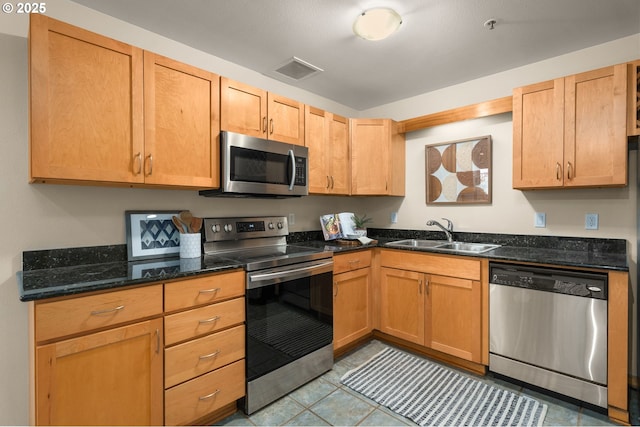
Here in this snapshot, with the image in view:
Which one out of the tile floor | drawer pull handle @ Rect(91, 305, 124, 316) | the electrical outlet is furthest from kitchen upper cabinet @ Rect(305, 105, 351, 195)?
the electrical outlet

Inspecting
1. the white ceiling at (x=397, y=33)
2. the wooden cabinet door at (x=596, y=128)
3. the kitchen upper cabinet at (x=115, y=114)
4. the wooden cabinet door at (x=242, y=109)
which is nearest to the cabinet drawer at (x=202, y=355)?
the kitchen upper cabinet at (x=115, y=114)

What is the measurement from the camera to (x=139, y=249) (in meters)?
1.99

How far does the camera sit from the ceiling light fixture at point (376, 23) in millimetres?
1829

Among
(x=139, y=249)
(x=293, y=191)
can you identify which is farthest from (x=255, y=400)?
(x=293, y=191)

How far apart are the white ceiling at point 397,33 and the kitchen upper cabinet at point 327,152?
42 centimetres

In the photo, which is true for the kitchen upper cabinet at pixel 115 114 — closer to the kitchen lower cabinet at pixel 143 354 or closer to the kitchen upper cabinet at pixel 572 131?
the kitchen lower cabinet at pixel 143 354

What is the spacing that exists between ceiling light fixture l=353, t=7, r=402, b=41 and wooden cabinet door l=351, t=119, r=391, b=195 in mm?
1170

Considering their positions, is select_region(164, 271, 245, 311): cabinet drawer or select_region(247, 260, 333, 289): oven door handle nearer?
select_region(164, 271, 245, 311): cabinet drawer

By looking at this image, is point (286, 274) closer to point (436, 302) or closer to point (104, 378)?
point (104, 378)

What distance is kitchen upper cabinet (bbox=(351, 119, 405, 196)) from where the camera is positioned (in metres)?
3.10

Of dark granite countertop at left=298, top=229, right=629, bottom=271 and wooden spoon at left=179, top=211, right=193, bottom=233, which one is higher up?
wooden spoon at left=179, top=211, right=193, bottom=233

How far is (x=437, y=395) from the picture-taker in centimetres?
206

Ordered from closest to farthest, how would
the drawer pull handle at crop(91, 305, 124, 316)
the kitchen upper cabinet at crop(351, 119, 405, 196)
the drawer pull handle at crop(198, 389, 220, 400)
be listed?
the drawer pull handle at crop(91, 305, 124, 316) < the drawer pull handle at crop(198, 389, 220, 400) < the kitchen upper cabinet at crop(351, 119, 405, 196)

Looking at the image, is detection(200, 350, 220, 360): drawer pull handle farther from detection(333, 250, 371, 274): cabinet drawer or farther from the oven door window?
detection(333, 250, 371, 274): cabinet drawer
